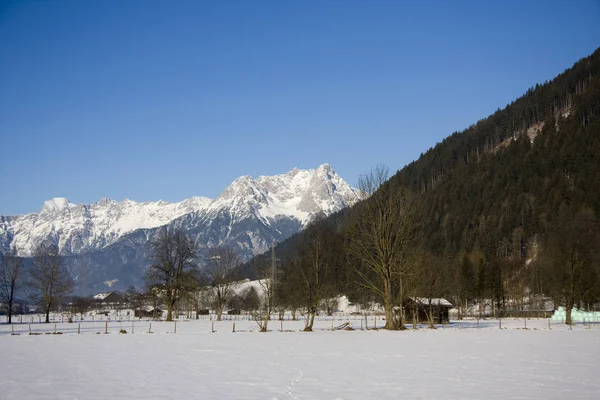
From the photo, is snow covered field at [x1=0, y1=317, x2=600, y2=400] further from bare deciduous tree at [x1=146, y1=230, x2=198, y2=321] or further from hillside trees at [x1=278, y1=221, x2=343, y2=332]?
bare deciduous tree at [x1=146, y1=230, x2=198, y2=321]

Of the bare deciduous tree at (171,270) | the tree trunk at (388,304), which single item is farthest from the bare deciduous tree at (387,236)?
the bare deciduous tree at (171,270)

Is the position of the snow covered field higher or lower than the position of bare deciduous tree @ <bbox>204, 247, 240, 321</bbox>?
lower

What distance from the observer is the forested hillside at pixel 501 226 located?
55188 millimetres

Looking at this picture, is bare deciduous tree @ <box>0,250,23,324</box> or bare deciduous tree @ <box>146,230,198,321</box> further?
bare deciduous tree @ <box>0,250,23,324</box>

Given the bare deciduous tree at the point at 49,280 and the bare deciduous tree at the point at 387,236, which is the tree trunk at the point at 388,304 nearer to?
the bare deciduous tree at the point at 387,236

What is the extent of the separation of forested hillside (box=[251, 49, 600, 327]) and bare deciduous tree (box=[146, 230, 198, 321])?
17805 mm

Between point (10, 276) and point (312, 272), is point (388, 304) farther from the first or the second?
point (10, 276)

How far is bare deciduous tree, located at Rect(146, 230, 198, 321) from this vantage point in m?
80.4

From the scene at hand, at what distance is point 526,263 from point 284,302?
5961 centimetres

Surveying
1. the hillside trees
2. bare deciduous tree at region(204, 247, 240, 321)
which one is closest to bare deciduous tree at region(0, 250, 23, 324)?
bare deciduous tree at region(204, 247, 240, 321)

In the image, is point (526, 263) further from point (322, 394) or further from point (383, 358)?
point (322, 394)

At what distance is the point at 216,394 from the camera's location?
15.1 metres

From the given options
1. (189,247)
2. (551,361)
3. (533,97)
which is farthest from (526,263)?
(551,361)

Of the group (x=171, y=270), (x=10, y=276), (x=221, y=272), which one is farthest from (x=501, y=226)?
(x=10, y=276)
